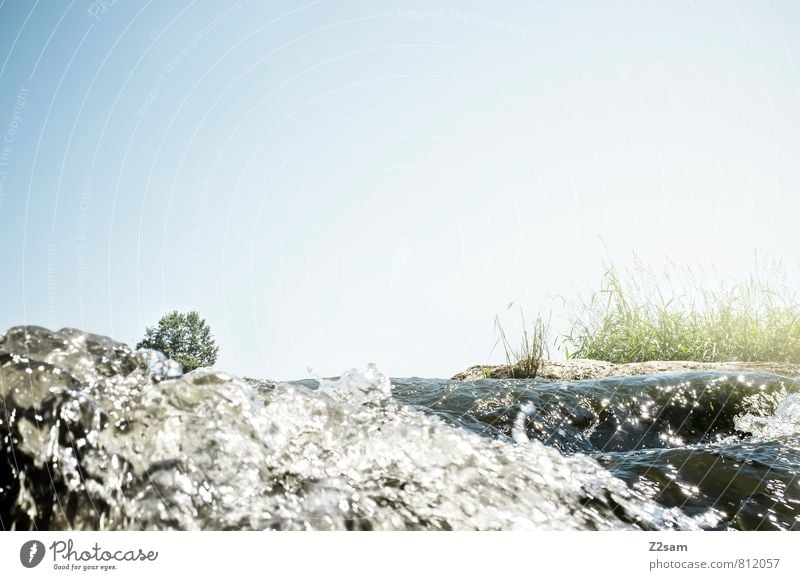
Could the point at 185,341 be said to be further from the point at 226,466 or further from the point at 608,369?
the point at 608,369

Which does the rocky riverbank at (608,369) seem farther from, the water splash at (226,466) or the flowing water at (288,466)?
the water splash at (226,466)

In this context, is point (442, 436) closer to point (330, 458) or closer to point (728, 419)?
point (330, 458)

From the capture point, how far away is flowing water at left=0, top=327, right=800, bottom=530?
194cm

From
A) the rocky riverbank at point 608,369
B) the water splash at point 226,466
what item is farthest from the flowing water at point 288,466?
the rocky riverbank at point 608,369

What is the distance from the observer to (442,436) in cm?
253
